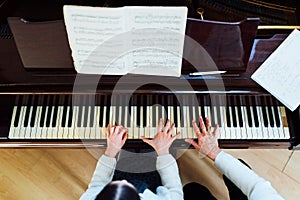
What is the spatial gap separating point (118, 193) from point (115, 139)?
418mm

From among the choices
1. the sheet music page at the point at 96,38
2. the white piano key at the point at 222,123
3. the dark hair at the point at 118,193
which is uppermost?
the sheet music page at the point at 96,38

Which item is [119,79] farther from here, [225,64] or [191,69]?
[225,64]

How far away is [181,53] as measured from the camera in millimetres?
1566

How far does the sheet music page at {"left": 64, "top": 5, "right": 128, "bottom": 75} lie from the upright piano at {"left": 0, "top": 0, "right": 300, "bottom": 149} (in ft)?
0.33

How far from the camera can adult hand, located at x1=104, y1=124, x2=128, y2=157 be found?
178 cm

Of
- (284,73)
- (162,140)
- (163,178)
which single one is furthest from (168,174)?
(284,73)

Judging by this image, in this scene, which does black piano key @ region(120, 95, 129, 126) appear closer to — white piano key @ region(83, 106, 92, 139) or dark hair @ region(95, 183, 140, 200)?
white piano key @ region(83, 106, 92, 139)

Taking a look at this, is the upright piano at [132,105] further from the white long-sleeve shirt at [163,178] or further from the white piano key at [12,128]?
the white long-sleeve shirt at [163,178]

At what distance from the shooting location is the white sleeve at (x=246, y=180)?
63.2 inches

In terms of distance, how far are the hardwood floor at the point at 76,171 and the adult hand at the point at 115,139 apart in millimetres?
685

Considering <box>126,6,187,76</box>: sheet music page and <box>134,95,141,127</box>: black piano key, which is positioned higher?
<box>126,6,187,76</box>: sheet music page

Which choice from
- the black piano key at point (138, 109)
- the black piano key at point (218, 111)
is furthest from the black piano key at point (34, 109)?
the black piano key at point (218, 111)

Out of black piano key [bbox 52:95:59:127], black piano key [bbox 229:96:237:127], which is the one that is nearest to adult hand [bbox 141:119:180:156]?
black piano key [bbox 229:96:237:127]

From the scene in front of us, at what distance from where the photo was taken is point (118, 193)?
1396mm
